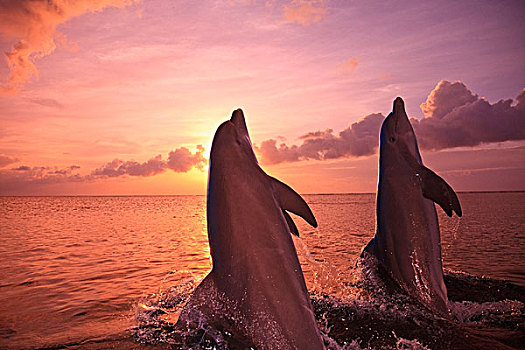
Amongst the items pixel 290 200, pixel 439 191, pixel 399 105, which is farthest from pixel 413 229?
pixel 290 200

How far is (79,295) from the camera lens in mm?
8961

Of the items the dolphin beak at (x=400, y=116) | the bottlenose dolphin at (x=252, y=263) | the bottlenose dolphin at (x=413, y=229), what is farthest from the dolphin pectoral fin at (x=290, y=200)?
the dolphin beak at (x=400, y=116)

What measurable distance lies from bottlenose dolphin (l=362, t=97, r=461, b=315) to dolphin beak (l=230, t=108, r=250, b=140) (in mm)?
2945

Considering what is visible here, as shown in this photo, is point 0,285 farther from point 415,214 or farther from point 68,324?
point 415,214

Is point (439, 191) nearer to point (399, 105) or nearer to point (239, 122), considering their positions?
point (399, 105)

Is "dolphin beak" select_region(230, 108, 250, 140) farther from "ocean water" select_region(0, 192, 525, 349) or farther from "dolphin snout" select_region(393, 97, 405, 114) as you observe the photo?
"dolphin snout" select_region(393, 97, 405, 114)

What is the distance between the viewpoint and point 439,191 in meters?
6.11

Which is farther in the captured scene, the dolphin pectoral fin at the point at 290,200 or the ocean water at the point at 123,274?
the ocean water at the point at 123,274

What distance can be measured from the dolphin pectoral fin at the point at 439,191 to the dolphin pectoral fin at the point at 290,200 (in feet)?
8.64

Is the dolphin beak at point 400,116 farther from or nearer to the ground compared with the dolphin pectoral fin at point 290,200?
farther from the ground

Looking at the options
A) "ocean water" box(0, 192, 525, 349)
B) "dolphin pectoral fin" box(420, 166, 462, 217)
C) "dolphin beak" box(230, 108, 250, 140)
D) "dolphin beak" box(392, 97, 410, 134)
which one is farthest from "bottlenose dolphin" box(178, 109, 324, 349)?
"dolphin beak" box(392, 97, 410, 134)

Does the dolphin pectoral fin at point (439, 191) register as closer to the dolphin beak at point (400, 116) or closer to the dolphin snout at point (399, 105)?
the dolphin beak at point (400, 116)

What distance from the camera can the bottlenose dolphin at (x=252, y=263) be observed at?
4.11 metres

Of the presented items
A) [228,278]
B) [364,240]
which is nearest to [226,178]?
[228,278]
